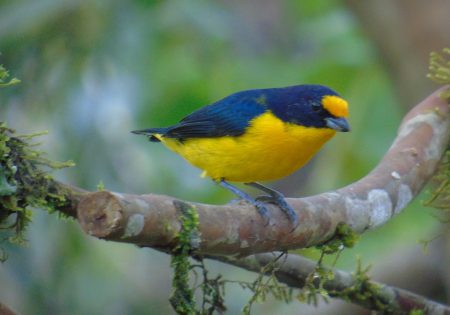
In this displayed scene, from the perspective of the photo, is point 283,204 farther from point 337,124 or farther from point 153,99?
point 153,99

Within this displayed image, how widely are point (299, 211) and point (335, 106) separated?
0.97 metres

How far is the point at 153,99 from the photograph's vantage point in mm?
7207

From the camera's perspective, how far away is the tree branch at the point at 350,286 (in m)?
3.84

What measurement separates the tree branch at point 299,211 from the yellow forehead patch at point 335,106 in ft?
0.96

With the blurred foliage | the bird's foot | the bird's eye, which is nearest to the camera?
the blurred foliage

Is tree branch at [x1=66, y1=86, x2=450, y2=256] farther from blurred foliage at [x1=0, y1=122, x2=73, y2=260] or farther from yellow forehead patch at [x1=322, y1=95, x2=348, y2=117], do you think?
yellow forehead patch at [x1=322, y1=95, x2=348, y2=117]

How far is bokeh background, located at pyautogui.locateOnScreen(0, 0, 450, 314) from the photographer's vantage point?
255 inches

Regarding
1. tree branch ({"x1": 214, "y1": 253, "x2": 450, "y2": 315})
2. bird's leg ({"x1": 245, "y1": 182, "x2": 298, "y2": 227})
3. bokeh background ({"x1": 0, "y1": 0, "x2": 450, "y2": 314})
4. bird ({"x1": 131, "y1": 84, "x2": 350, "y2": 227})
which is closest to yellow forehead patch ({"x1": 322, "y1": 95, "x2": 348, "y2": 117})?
bird ({"x1": 131, "y1": 84, "x2": 350, "y2": 227})

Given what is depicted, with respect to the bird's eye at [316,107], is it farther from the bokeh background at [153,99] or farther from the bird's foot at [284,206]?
the bokeh background at [153,99]

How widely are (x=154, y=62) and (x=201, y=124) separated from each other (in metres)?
2.99

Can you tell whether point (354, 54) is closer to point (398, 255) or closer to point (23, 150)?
point (398, 255)

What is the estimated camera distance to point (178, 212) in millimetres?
2871

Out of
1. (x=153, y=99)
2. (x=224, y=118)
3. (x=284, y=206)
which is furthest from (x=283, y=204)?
(x=153, y=99)

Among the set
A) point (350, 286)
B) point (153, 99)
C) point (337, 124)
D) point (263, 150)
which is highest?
point (337, 124)
